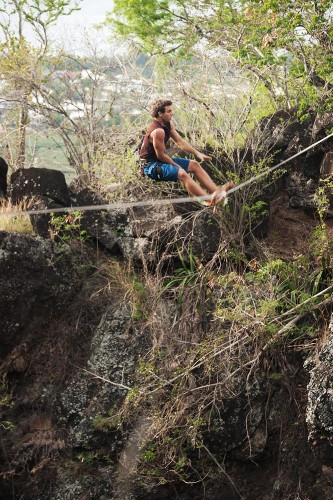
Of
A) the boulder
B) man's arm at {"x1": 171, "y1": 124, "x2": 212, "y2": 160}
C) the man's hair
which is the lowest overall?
the boulder

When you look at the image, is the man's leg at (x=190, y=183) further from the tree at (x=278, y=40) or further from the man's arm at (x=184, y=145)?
the tree at (x=278, y=40)

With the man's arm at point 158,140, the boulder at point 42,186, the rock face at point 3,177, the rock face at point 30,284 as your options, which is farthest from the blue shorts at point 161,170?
the rock face at point 3,177

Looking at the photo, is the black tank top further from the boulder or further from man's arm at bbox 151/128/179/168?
the boulder

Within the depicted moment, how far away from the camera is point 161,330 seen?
40.0ft

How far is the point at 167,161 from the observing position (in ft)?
35.8

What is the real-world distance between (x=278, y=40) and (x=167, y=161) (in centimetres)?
307

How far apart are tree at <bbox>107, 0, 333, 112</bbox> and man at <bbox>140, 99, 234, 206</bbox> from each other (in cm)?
267

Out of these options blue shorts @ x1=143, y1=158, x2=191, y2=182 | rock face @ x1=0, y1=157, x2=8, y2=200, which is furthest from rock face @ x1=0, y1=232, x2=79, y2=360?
blue shorts @ x1=143, y1=158, x2=191, y2=182

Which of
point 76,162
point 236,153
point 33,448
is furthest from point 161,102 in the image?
point 76,162

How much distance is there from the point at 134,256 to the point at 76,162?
3.93m

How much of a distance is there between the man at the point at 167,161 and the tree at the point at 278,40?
267cm

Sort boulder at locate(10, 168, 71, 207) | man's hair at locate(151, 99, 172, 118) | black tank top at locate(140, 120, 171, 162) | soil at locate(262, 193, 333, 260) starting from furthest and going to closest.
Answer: boulder at locate(10, 168, 71, 207) → soil at locate(262, 193, 333, 260) → black tank top at locate(140, 120, 171, 162) → man's hair at locate(151, 99, 172, 118)

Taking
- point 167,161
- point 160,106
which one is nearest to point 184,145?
point 167,161

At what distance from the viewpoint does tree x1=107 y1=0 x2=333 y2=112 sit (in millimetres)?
12688
